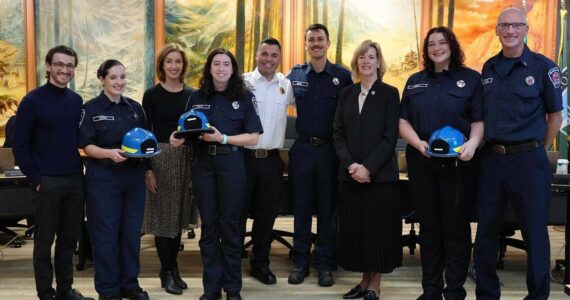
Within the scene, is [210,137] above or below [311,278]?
above

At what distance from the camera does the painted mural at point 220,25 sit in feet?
25.0

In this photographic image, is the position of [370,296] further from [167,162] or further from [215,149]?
[167,162]

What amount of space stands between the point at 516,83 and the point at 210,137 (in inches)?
70.7

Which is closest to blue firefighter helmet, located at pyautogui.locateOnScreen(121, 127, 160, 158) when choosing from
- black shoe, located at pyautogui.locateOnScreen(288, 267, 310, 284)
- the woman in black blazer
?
the woman in black blazer

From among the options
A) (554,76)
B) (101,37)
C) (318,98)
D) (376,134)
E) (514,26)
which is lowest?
(376,134)

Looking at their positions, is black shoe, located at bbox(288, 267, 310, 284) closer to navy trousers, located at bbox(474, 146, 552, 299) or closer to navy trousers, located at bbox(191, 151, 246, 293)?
navy trousers, located at bbox(191, 151, 246, 293)

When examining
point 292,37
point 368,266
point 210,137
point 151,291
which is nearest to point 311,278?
point 368,266

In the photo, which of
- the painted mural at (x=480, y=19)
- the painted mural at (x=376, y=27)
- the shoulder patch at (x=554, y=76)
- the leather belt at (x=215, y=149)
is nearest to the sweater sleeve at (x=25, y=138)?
the leather belt at (x=215, y=149)

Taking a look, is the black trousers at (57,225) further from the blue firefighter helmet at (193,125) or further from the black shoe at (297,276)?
the black shoe at (297,276)

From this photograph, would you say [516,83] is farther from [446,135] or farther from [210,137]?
[210,137]

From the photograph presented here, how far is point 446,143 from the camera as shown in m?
3.08

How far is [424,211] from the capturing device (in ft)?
11.1

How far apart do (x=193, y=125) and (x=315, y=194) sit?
1.17m

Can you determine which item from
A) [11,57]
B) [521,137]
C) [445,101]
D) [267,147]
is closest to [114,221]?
[267,147]
